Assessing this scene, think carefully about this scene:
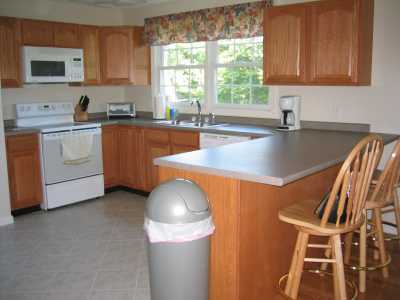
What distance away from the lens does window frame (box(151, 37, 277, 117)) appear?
461 centimetres

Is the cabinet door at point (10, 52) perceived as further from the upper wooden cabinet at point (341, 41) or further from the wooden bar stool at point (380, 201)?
the wooden bar stool at point (380, 201)

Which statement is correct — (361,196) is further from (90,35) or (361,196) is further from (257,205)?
(90,35)

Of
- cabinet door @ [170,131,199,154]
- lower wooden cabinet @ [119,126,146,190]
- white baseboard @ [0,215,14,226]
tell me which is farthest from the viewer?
lower wooden cabinet @ [119,126,146,190]

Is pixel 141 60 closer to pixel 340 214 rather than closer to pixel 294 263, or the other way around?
pixel 294 263

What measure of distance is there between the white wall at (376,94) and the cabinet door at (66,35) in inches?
95.5

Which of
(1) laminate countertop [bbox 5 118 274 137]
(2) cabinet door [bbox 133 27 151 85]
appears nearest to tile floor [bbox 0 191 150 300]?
(1) laminate countertop [bbox 5 118 274 137]

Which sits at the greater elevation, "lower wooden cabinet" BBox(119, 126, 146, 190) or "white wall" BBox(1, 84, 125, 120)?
"white wall" BBox(1, 84, 125, 120)

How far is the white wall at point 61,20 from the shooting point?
194 inches

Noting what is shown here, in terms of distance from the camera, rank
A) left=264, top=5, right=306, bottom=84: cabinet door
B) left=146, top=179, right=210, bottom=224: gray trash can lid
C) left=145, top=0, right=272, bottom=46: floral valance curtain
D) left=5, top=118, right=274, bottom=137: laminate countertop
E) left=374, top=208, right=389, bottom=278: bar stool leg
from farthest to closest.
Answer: left=145, top=0, right=272, bottom=46: floral valance curtain
left=5, top=118, right=274, bottom=137: laminate countertop
left=264, top=5, right=306, bottom=84: cabinet door
left=374, top=208, right=389, bottom=278: bar stool leg
left=146, top=179, right=210, bottom=224: gray trash can lid

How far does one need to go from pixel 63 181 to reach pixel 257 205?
298cm

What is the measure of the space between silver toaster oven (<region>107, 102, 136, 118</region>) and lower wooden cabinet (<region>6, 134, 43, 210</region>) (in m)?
1.28

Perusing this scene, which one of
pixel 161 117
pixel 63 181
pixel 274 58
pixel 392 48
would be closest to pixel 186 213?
pixel 274 58

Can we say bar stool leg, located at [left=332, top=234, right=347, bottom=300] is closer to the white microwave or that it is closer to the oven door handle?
the oven door handle

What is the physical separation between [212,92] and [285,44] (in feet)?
4.56
